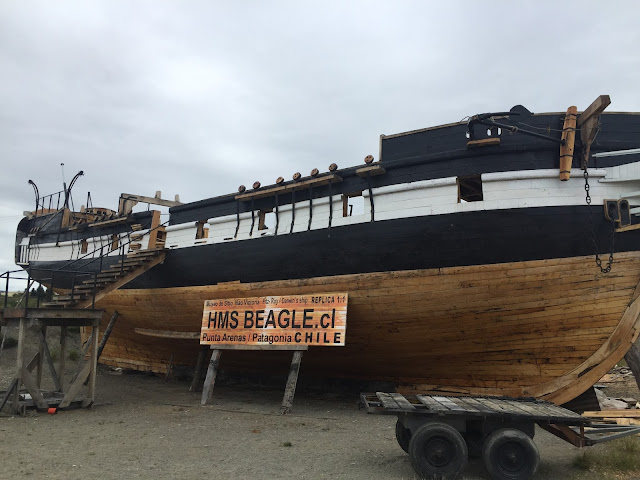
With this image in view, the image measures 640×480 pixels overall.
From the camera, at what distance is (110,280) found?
13047 millimetres

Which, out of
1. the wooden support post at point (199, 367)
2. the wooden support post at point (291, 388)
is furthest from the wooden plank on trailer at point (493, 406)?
the wooden support post at point (199, 367)

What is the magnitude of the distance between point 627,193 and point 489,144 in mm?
2481

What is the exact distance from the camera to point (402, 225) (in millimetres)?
9766

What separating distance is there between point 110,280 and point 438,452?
33.3ft

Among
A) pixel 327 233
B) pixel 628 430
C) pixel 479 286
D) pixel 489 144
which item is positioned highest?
pixel 489 144

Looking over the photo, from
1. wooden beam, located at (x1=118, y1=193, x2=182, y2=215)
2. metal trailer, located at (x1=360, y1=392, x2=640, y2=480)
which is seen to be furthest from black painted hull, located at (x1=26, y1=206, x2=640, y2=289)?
wooden beam, located at (x1=118, y1=193, x2=182, y2=215)

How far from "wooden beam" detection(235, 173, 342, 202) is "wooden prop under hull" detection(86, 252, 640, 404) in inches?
87.1

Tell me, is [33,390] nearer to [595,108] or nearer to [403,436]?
[403,436]

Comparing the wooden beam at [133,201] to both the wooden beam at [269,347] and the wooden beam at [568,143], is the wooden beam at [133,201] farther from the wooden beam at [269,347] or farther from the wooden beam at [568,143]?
the wooden beam at [568,143]

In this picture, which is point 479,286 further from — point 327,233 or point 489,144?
point 327,233

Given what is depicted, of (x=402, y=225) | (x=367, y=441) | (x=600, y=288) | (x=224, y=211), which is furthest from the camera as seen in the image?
(x=224, y=211)

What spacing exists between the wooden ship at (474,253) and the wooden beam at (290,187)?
0.04 metres

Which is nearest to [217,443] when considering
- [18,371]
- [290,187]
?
[18,371]

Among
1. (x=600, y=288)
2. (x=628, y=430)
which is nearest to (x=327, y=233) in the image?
(x=600, y=288)
